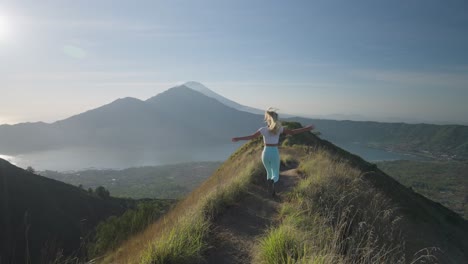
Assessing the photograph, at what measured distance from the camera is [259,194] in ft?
32.2

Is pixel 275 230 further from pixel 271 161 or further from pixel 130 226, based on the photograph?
pixel 130 226

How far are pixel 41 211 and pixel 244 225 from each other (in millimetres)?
73354

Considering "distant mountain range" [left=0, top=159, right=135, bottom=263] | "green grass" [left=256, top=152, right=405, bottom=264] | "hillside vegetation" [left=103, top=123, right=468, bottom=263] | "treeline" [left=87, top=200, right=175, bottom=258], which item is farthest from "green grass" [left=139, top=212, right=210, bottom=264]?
"distant mountain range" [left=0, top=159, right=135, bottom=263]

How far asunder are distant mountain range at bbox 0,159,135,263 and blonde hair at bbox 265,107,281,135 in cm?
4910

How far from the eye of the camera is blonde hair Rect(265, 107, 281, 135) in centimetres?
1030

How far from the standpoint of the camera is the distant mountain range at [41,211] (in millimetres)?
56219

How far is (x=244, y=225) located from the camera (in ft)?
23.4

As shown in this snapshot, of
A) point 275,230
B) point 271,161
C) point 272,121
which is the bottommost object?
point 275,230

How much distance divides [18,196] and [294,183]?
73.7m

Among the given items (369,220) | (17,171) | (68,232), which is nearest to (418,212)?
(369,220)

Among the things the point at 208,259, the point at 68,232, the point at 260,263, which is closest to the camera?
the point at 260,263

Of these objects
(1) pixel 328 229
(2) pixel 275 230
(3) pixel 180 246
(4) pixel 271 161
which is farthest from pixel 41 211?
(1) pixel 328 229

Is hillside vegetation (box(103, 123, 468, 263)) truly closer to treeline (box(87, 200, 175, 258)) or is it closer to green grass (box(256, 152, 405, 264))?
green grass (box(256, 152, 405, 264))

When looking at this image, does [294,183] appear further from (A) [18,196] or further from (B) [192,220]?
(A) [18,196]
